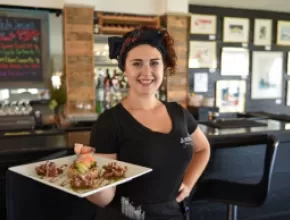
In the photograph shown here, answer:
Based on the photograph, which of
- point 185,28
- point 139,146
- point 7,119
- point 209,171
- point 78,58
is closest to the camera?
point 139,146

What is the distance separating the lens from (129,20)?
4066 mm

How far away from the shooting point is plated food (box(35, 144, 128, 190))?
1.07 metres

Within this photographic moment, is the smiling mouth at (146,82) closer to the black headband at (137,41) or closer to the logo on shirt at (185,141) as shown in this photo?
the black headband at (137,41)

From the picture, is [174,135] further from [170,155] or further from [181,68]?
[181,68]

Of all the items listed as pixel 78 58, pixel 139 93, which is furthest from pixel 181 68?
pixel 139 93

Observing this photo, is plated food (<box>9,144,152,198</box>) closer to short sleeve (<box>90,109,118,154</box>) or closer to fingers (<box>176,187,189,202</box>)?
short sleeve (<box>90,109,118,154</box>)

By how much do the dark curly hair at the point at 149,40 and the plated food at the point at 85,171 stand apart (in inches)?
15.6

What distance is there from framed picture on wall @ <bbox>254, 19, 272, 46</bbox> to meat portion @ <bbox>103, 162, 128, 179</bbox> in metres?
4.72

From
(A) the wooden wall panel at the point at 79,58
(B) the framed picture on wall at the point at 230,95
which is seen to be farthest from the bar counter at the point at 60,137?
(B) the framed picture on wall at the point at 230,95

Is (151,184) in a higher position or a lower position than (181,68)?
lower

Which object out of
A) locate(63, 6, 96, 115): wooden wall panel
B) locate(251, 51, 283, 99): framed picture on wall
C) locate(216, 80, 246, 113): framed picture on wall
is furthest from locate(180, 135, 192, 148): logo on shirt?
locate(251, 51, 283, 99): framed picture on wall

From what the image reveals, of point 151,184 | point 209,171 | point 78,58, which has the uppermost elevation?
point 78,58

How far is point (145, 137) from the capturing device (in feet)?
3.95

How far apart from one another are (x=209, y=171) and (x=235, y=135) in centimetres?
37
